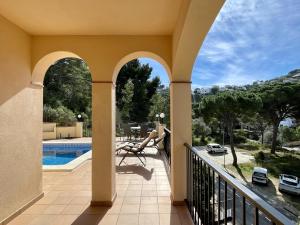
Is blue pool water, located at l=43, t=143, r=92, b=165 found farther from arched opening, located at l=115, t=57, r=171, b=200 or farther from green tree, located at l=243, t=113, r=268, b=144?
Answer: green tree, located at l=243, t=113, r=268, b=144

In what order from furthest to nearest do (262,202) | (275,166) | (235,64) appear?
(235,64)
(275,166)
(262,202)

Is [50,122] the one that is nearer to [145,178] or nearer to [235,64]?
[145,178]

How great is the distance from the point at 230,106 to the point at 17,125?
43.2ft

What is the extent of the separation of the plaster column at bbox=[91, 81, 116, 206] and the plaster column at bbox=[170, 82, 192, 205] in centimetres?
94

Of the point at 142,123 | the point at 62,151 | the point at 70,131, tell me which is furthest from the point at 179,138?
the point at 142,123

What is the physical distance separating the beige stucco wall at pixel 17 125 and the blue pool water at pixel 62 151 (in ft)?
16.0

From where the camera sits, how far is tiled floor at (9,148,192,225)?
2617mm

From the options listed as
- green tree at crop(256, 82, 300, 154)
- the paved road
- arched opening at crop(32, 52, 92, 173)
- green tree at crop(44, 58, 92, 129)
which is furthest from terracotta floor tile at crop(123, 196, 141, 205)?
green tree at crop(256, 82, 300, 154)

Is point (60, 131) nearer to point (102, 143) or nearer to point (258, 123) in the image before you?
point (102, 143)

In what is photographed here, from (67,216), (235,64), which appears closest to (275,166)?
(67,216)

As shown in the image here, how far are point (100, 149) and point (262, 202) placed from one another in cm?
247

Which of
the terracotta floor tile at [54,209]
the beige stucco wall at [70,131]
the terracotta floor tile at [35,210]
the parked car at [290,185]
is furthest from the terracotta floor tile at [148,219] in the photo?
the beige stucco wall at [70,131]

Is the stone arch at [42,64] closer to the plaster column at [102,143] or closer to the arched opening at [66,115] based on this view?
the plaster column at [102,143]

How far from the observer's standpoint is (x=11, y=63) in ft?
8.70
